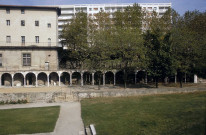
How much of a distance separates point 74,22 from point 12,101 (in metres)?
21.4

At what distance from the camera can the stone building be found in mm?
36781

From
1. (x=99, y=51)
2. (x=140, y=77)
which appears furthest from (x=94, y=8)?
(x=99, y=51)

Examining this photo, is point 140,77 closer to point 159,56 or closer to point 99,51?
point 159,56

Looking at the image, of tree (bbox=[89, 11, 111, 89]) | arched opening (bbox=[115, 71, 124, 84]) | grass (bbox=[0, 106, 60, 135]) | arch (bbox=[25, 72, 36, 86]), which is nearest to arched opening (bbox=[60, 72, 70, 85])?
arch (bbox=[25, 72, 36, 86])

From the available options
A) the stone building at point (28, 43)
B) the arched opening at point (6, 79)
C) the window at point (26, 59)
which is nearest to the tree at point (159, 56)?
the stone building at point (28, 43)

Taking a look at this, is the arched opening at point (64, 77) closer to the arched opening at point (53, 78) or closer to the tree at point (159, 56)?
the arched opening at point (53, 78)

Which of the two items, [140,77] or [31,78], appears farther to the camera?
[140,77]

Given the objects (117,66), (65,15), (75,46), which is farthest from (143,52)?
(65,15)

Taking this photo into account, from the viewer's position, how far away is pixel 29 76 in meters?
37.4

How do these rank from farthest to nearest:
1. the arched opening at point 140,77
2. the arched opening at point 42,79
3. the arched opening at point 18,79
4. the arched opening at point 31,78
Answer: the arched opening at point 140,77 → the arched opening at point 42,79 → the arched opening at point 31,78 → the arched opening at point 18,79

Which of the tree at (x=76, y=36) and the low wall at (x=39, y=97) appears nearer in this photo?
the low wall at (x=39, y=97)

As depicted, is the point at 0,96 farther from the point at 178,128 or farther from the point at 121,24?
the point at 121,24

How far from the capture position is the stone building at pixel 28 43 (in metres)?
36.8

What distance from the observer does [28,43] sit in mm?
38469
